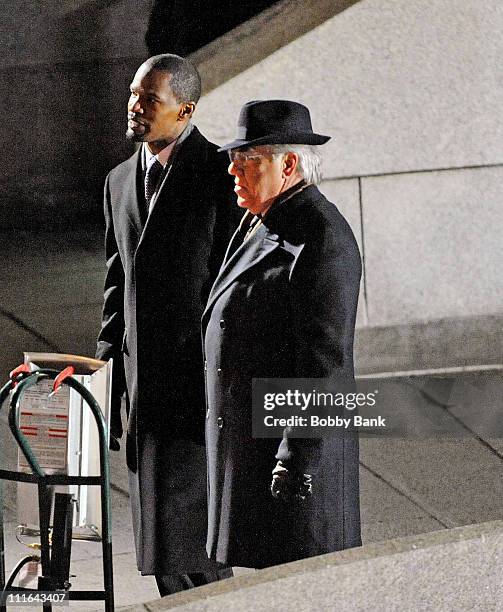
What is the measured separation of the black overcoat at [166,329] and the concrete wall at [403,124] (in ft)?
0.87

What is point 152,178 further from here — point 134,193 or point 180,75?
point 180,75

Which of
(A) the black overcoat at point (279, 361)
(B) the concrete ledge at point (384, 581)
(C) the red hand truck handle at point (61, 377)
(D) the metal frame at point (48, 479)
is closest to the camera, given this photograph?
(D) the metal frame at point (48, 479)

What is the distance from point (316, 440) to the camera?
389 cm

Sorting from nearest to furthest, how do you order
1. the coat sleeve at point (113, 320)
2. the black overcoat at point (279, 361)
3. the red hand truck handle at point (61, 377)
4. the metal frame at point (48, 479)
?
the metal frame at point (48, 479)
the red hand truck handle at point (61, 377)
the black overcoat at point (279, 361)
the coat sleeve at point (113, 320)

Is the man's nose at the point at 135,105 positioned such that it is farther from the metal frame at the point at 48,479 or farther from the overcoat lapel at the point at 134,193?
the metal frame at the point at 48,479

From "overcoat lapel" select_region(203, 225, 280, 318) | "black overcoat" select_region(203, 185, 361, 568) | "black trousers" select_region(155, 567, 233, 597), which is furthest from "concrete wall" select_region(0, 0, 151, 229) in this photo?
"black trousers" select_region(155, 567, 233, 597)

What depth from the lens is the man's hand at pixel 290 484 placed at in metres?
3.86

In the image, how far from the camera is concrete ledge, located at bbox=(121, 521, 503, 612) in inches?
146

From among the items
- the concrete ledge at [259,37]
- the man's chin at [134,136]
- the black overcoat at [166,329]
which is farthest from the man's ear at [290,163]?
the man's chin at [134,136]

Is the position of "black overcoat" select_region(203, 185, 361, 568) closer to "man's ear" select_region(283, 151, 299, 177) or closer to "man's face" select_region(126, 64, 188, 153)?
"man's ear" select_region(283, 151, 299, 177)

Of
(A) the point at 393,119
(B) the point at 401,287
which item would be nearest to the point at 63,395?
(B) the point at 401,287

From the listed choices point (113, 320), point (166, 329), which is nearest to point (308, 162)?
point (166, 329)

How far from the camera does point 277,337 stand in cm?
386

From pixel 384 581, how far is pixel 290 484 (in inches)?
19.2
